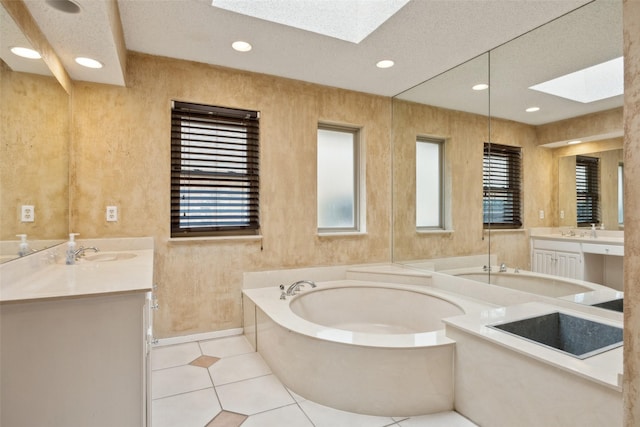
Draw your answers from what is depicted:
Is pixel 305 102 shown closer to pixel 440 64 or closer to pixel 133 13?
pixel 440 64

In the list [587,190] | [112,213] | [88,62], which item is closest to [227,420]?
[112,213]

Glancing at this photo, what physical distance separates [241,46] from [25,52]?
1408 mm

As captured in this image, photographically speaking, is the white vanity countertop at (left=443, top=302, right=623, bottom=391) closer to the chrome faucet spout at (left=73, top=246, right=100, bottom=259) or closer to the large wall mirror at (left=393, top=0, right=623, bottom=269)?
the large wall mirror at (left=393, top=0, right=623, bottom=269)

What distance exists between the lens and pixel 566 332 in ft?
6.60

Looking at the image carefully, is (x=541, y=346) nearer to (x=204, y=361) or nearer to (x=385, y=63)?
(x=204, y=361)

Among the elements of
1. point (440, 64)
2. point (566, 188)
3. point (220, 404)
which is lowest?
point (220, 404)

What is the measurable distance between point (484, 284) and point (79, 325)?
2.69 metres

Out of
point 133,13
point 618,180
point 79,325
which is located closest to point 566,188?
point 618,180

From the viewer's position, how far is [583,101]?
2.18 meters

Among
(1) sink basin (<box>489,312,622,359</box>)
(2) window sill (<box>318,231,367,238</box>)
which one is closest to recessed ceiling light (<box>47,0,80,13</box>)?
(2) window sill (<box>318,231,367,238</box>)

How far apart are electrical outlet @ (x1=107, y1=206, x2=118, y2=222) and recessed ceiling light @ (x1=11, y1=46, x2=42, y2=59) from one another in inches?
47.9

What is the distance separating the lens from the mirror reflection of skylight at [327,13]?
86.0 inches

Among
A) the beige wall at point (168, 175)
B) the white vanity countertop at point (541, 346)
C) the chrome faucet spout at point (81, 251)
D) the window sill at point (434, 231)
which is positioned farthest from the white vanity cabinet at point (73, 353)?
the window sill at point (434, 231)

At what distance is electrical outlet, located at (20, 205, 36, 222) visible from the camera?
1611 mm
